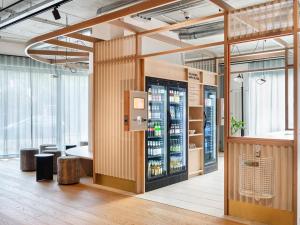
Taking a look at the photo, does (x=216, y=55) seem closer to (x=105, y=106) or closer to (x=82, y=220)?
(x=105, y=106)

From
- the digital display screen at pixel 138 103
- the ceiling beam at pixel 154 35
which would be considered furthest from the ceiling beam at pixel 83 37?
the digital display screen at pixel 138 103

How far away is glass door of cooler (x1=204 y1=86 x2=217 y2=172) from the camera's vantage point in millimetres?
7550

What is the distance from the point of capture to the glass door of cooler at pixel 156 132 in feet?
19.2

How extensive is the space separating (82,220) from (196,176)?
357 cm

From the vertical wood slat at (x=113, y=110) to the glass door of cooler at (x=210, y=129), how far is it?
8.30ft

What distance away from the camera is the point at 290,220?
3.85 meters

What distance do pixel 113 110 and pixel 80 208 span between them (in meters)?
1.98

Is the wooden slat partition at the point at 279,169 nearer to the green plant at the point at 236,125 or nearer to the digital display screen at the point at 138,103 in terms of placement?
the digital display screen at the point at 138,103

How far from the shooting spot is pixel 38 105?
1035 cm

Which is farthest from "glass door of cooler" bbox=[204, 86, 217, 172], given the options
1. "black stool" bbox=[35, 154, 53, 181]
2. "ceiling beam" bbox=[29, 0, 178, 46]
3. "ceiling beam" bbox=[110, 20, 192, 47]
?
"black stool" bbox=[35, 154, 53, 181]

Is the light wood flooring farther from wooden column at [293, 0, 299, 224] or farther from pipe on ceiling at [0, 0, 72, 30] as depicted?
pipe on ceiling at [0, 0, 72, 30]

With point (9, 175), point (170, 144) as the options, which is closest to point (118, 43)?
point (170, 144)

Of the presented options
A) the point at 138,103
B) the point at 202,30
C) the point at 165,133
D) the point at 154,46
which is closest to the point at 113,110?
the point at 138,103

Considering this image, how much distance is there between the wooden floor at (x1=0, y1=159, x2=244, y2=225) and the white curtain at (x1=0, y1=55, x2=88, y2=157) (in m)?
4.01
